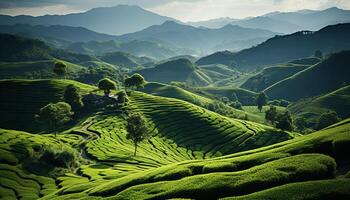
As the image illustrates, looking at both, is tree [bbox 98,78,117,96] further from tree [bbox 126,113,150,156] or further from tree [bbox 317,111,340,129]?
tree [bbox 317,111,340,129]

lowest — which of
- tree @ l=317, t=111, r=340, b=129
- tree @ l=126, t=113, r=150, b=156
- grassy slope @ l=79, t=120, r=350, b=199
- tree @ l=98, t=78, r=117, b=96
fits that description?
tree @ l=317, t=111, r=340, b=129

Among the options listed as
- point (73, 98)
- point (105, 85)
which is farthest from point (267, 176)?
point (105, 85)

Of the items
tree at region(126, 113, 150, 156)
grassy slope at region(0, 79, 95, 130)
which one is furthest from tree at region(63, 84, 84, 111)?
tree at region(126, 113, 150, 156)

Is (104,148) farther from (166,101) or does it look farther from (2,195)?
(166,101)

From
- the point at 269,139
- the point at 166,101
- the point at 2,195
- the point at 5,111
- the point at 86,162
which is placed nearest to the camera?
the point at 2,195

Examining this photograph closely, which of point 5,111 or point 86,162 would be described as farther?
point 5,111

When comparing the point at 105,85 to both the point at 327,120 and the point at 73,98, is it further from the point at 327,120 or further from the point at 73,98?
the point at 327,120

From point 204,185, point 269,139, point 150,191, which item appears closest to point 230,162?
point 204,185

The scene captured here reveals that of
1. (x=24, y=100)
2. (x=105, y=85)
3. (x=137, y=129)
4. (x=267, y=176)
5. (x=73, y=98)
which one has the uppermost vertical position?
(x=267, y=176)
